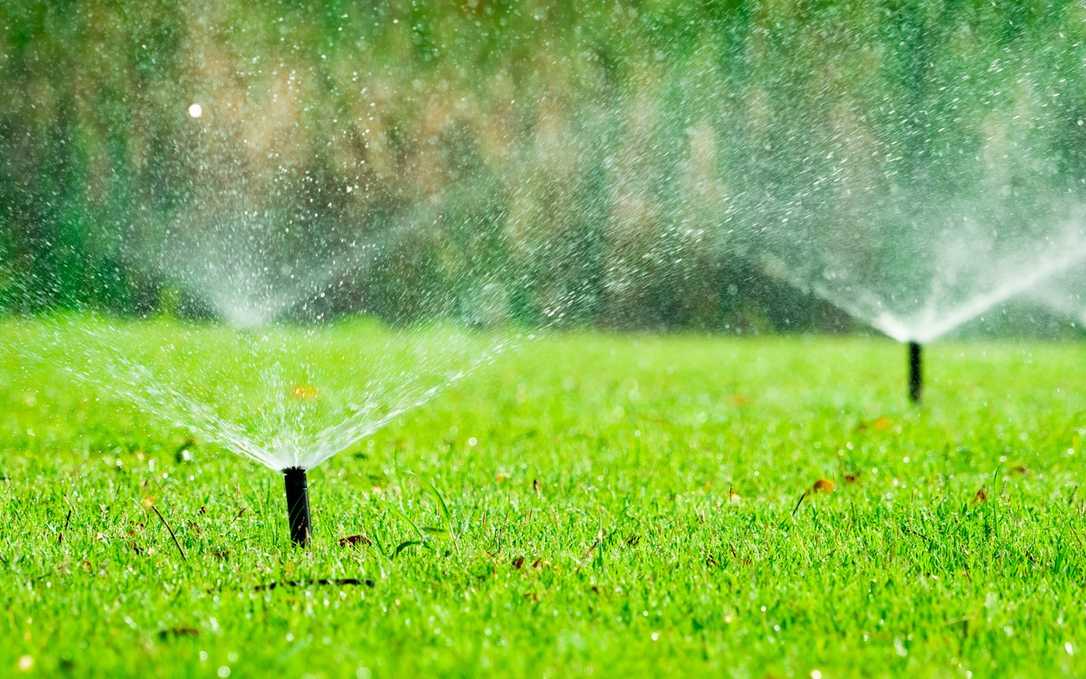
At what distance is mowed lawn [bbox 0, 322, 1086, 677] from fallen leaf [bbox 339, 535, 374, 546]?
0.01 m

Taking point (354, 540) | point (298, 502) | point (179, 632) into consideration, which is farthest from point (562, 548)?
point (179, 632)

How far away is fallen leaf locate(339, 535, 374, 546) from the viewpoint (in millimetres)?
3654

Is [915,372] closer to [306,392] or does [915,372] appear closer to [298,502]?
[306,392]

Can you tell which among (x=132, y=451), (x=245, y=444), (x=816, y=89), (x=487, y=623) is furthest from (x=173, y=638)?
(x=816, y=89)

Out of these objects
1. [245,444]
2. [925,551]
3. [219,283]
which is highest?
[219,283]

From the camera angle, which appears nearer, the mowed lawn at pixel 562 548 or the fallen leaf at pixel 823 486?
the mowed lawn at pixel 562 548

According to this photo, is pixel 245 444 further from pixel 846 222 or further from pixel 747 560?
pixel 846 222

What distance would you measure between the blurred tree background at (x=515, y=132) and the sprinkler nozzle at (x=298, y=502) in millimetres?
7788

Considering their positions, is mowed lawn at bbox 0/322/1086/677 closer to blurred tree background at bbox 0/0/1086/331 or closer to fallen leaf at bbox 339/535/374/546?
fallen leaf at bbox 339/535/374/546

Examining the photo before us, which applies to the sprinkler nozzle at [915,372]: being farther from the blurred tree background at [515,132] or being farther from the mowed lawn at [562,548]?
the blurred tree background at [515,132]

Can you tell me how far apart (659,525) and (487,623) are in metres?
1.11

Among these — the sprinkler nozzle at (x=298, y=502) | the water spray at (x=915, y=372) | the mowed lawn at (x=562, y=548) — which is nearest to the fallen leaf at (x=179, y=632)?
the mowed lawn at (x=562, y=548)

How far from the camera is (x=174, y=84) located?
12.3 metres

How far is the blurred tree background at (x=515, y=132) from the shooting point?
38.4 feet
